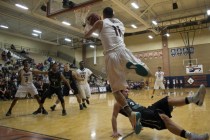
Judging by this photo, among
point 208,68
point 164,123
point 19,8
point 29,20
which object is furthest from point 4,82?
point 208,68

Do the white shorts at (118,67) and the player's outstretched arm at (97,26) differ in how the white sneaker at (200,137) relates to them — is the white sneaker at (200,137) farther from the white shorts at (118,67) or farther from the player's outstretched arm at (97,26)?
the player's outstretched arm at (97,26)

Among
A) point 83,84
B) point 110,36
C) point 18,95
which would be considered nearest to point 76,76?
point 83,84

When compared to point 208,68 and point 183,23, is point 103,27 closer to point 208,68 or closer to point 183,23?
point 183,23

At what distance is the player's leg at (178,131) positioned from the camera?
2993 mm

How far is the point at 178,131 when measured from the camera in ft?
10.5

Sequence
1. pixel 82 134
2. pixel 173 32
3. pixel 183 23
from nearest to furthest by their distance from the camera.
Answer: pixel 82 134, pixel 183 23, pixel 173 32

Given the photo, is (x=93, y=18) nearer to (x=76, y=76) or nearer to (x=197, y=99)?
(x=197, y=99)

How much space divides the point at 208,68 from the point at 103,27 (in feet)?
76.5

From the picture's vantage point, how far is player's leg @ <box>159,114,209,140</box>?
2993 millimetres

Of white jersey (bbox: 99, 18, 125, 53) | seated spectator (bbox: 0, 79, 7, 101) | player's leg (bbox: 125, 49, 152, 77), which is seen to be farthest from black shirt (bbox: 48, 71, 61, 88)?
seated spectator (bbox: 0, 79, 7, 101)

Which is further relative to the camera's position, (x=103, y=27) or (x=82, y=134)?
(x=82, y=134)

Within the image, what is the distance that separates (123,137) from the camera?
12.7 ft

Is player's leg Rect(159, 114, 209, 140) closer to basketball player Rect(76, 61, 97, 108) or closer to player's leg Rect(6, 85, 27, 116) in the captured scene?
player's leg Rect(6, 85, 27, 116)

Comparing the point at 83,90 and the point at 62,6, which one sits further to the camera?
the point at 62,6
